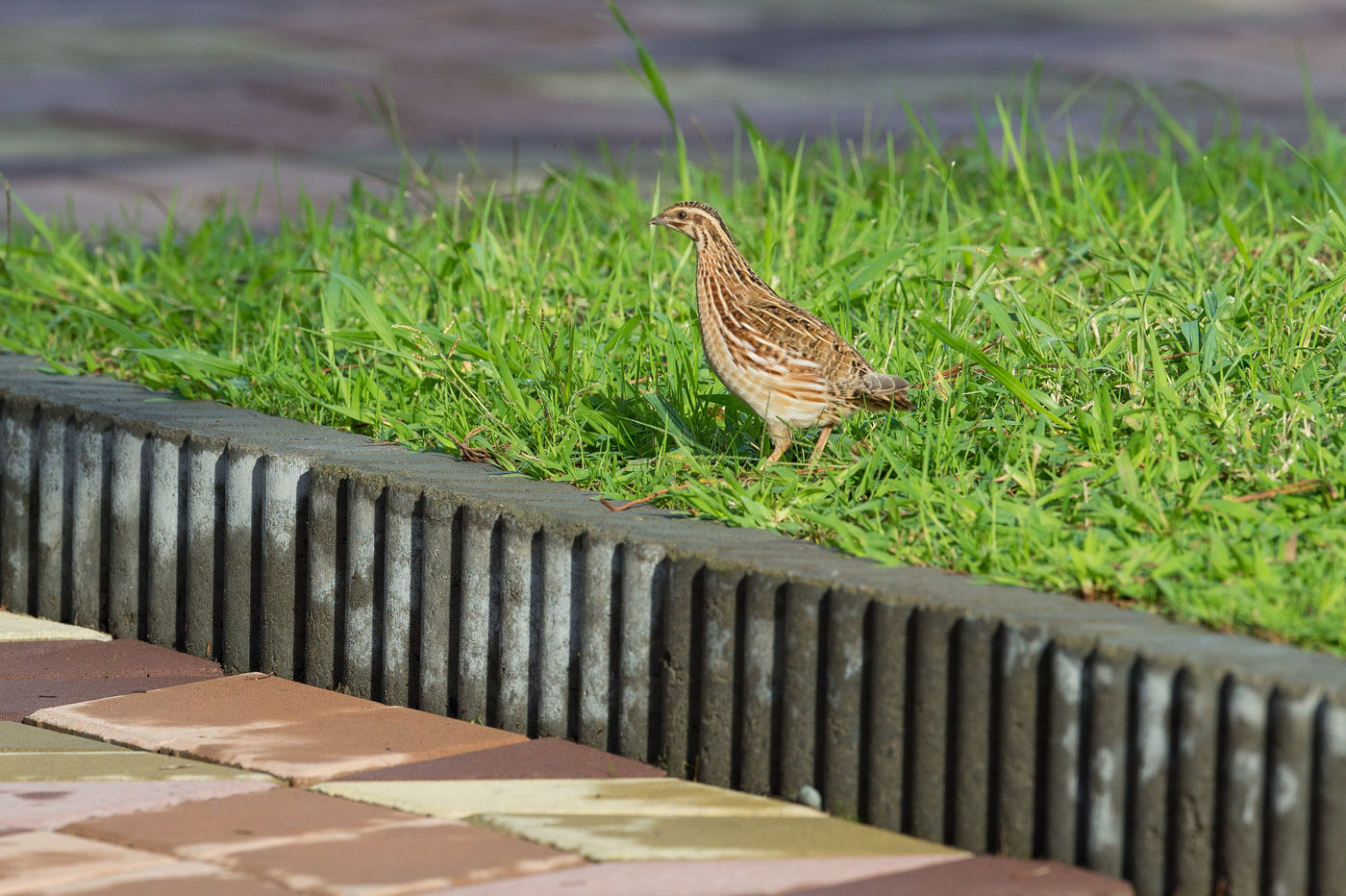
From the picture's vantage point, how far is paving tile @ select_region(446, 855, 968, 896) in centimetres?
299

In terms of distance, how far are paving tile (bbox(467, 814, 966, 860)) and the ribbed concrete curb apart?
78mm

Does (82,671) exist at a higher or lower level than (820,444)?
lower

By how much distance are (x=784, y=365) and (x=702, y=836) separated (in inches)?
50.3

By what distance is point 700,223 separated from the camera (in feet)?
15.2

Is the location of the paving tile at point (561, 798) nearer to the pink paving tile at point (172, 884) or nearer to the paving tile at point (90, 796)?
the paving tile at point (90, 796)

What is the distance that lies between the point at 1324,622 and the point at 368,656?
2137 mm

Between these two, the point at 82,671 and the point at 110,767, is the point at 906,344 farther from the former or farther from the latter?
the point at 110,767

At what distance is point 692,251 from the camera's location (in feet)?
20.4

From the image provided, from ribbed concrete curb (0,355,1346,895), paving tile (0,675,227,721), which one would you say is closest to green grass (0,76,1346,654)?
ribbed concrete curb (0,355,1346,895)

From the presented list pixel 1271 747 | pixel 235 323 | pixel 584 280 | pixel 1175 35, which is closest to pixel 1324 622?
pixel 1271 747

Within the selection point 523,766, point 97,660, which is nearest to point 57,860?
point 523,766

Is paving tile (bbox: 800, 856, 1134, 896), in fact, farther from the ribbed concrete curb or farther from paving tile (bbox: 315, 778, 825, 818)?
paving tile (bbox: 315, 778, 825, 818)

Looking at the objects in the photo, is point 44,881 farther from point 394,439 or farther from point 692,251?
point 692,251

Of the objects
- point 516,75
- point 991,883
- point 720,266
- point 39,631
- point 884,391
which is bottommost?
point 39,631
